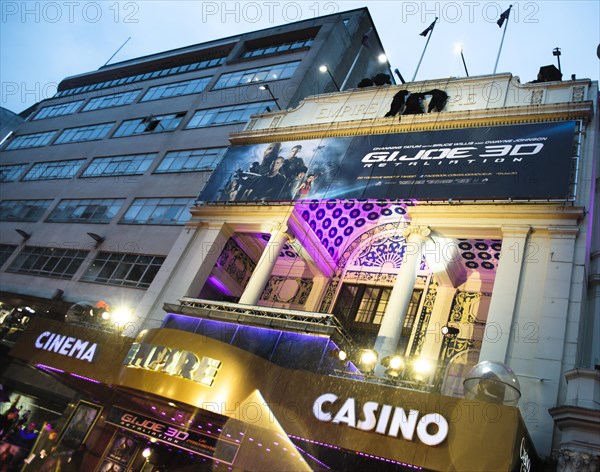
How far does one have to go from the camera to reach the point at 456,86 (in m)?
20.7

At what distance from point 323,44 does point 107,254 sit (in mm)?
21460

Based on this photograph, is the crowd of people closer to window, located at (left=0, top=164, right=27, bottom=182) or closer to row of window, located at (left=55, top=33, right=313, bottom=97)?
row of window, located at (left=55, top=33, right=313, bottom=97)

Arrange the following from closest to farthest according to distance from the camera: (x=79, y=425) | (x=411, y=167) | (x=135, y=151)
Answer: (x=79, y=425) → (x=411, y=167) → (x=135, y=151)

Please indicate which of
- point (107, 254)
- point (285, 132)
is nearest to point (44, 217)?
point (107, 254)

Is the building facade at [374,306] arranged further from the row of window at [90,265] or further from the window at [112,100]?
the window at [112,100]

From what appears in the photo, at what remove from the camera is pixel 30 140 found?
1683 inches

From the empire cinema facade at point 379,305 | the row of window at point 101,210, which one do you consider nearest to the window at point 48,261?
the row of window at point 101,210

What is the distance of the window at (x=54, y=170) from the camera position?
3528 cm

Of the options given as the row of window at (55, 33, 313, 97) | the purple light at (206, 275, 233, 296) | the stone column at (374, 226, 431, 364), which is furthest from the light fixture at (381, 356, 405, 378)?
the row of window at (55, 33, 313, 97)

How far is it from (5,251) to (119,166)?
9.73 meters

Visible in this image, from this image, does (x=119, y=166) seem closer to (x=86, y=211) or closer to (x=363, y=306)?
(x=86, y=211)

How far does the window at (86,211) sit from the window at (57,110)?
622 inches

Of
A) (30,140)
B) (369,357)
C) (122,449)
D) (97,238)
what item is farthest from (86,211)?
(369,357)

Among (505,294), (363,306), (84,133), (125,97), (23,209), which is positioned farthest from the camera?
(125,97)
